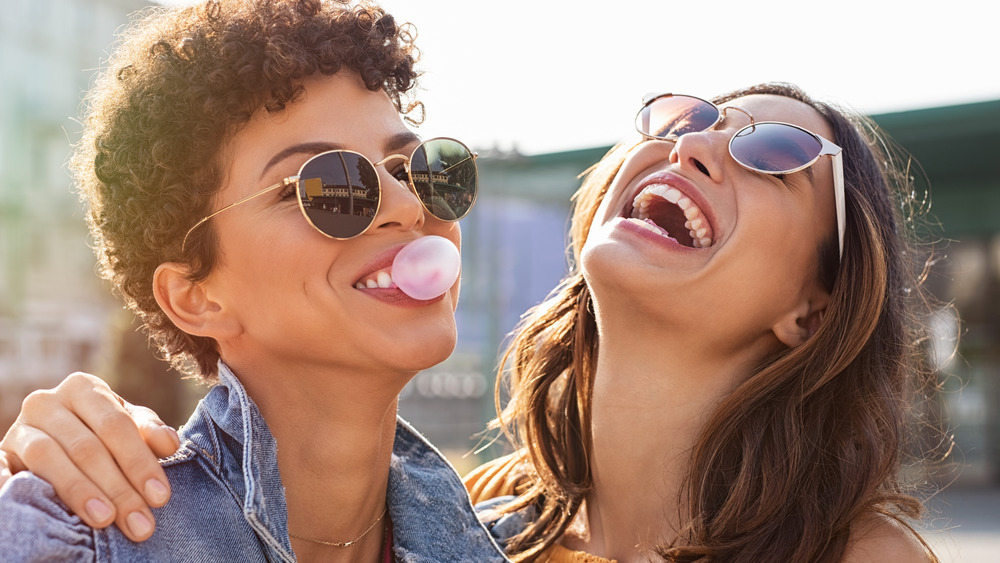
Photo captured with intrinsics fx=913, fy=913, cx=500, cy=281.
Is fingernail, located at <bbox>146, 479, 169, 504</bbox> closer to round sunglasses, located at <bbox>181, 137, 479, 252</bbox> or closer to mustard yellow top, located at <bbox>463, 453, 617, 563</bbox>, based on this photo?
round sunglasses, located at <bbox>181, 137, 479, 252</bbox>

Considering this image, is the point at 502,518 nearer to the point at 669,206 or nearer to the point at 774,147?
the point at 669,206

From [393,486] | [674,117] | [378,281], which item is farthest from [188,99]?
[674,117]

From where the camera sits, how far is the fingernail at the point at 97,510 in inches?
71.0

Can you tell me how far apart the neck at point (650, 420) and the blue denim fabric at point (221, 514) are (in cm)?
52

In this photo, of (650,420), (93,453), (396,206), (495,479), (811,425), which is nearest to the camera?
(93,453)

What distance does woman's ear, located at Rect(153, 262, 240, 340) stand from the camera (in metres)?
2.33

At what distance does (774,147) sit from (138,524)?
2168 millimetres

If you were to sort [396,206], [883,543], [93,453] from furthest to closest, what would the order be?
[883,543], [396,206], [93,453]

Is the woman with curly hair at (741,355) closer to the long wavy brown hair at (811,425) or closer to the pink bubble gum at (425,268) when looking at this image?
the long wavy brown hair at (811,425)

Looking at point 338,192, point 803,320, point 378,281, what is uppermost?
point 338,192

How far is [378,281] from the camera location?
225cm

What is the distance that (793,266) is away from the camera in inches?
115

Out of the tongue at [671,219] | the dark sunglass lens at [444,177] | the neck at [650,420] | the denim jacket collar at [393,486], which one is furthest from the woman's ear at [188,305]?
the tongue at [671,219]

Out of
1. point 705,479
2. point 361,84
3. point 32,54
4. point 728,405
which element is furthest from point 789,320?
point 32,54
